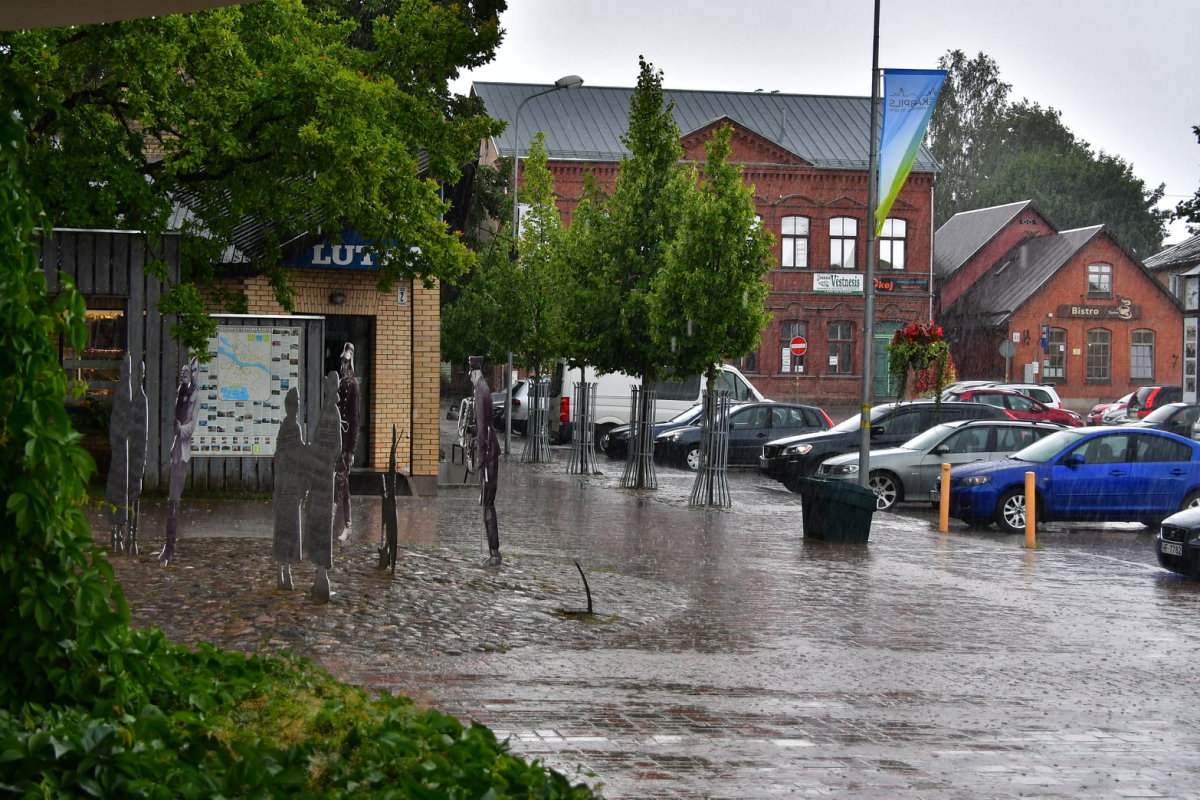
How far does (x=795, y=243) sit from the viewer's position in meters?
55.8

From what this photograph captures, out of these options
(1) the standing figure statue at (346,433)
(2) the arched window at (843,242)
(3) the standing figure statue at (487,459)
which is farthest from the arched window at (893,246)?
(3) the standing figure statue at (487,459)

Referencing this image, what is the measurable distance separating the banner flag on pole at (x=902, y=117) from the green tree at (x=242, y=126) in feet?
19.6

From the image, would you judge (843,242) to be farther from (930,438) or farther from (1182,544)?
(1182,544)

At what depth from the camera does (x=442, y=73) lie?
53.0ft

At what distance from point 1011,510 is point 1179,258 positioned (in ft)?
141

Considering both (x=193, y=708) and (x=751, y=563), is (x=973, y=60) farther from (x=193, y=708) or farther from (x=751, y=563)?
(x=193, y=708)

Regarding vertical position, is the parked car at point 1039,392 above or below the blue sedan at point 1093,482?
above

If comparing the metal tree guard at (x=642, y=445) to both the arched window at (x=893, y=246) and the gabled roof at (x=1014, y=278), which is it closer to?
the arched window at (x=893, y=246)

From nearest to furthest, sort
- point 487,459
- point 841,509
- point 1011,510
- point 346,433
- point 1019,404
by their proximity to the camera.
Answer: point 487,459
point 346,433
point 841,509
point 1011,510
point 1019,404

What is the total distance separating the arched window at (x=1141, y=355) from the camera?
62.1 metres

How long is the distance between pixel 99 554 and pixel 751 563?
10.3 meters

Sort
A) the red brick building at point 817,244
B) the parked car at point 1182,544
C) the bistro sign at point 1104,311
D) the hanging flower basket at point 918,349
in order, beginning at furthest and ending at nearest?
1. the bistro sign at point 1104,311
2. the red brick building at point 817,244
3. the hanging flower basket at point 918,349
4. the parked car at point 1182,544

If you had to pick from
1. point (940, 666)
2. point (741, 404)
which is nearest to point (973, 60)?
point (741, 404)

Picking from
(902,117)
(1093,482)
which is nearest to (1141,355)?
(1093,482)
